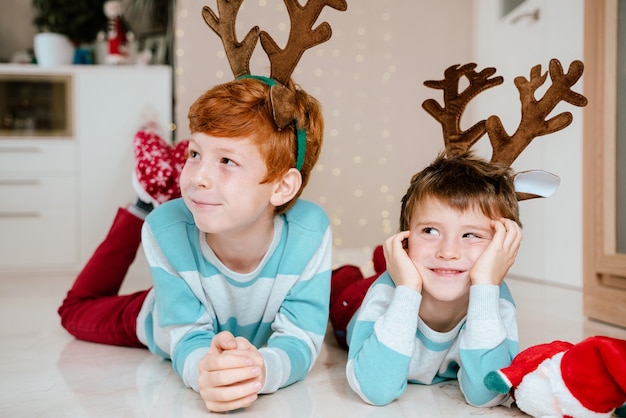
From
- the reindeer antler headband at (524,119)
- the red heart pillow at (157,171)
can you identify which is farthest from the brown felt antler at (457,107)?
the red heart pillow at (157,171)

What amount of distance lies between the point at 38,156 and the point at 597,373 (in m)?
2.73

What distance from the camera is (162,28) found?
3.07 m

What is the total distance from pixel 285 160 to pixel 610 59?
1037mm

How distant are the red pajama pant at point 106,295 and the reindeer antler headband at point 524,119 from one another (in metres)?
0.80

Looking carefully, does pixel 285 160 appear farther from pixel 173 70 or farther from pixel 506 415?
pixel 173 70

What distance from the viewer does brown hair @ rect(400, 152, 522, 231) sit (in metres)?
0.97

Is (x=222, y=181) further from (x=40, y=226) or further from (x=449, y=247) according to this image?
(x=40, y=226)

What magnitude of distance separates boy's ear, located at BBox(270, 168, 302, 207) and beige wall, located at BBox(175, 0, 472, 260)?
1879 millimetres

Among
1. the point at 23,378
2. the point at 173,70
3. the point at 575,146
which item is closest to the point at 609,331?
the point at 575,146

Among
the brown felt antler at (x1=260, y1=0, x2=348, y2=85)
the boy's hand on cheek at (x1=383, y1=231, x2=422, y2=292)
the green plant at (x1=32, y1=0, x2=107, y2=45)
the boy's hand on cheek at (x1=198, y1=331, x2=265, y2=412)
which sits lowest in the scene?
the boy's hand on cheek at (x1=198, y1=331, x2=265, y2=412)

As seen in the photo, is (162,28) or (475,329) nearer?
(475,329)

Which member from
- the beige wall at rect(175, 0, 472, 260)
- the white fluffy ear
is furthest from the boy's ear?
the beige wall at rect(175, 0, 472, 260)

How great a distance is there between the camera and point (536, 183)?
103 cm

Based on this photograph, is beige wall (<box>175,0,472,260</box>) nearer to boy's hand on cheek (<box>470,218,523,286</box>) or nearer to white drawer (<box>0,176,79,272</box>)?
white drawer (<box>0,176,79,272</box>)
